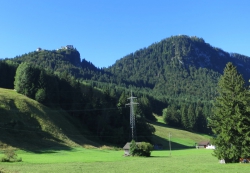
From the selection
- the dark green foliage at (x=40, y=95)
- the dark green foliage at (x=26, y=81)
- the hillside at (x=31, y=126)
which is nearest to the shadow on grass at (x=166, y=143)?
the hillside at (x=31, y=126)

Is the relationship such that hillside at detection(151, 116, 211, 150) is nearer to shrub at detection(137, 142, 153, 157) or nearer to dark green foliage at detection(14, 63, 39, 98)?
shrub at detection(137, 142, 153, 157)

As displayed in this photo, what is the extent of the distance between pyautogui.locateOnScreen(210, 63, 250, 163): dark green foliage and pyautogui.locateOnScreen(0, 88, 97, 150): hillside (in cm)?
4840

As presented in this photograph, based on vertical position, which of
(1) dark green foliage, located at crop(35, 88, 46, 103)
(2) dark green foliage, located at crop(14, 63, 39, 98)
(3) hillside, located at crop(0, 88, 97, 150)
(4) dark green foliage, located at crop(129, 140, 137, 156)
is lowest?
(4) dark green foliage, located at crop(129, 140, 137, 156)

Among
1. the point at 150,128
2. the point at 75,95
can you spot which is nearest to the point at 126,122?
the point at 150,128

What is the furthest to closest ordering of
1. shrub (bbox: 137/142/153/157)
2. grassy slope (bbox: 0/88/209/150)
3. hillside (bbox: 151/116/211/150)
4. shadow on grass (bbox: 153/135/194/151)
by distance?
hillside (bbox: 151/116/211/150) → shadow on grass (bbox: 153/135/194/151) → grassy slope (bbox: 0/88/209/150) → shrub (bbox: 137/142/153/157)

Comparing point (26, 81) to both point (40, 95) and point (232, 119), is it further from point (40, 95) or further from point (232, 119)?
point (232, 119)

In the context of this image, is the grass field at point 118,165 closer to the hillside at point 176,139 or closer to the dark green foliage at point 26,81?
the dark green foliage at point 26,81

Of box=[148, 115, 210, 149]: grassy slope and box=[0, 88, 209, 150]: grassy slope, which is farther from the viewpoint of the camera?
box=[148, 115, 210, 149]: grassy slope

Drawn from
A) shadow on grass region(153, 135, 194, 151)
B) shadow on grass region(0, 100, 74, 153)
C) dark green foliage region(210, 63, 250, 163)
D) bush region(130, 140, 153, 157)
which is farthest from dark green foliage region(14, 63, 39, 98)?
dark green foliage region(210, 63, 250, 163)

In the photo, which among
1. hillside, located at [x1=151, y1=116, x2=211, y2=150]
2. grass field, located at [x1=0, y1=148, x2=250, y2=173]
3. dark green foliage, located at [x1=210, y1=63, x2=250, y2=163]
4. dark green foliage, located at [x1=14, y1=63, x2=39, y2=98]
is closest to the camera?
grass field, located at [x1=0, y1=148, x2=250, y2=173]

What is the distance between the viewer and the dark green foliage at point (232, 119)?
1624 inches

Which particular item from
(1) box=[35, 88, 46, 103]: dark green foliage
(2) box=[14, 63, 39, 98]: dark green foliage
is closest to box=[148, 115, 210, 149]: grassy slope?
(1) box=[35, 88, 46, 103]: dark green foliage

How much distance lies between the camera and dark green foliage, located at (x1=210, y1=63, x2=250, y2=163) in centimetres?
4125

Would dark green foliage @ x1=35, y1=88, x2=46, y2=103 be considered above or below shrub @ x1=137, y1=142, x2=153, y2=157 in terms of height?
above
